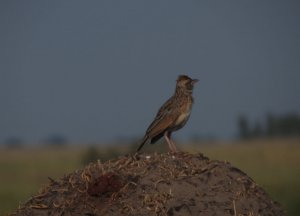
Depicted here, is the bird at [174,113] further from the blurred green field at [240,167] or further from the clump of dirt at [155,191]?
the blurred green field at [240,167]

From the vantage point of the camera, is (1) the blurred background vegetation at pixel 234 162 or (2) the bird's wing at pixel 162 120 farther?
(1) the blurred background vegetation at pixel 234 162

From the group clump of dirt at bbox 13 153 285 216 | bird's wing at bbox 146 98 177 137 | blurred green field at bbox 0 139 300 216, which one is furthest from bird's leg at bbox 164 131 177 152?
blurred green field at bbox 0 139 300 216

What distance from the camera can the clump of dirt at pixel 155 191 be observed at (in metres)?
13.2

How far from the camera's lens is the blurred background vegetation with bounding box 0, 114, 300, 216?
4303 centimetres

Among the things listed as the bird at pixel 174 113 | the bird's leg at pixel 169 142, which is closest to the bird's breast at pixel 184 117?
the bird at pixel 174 113

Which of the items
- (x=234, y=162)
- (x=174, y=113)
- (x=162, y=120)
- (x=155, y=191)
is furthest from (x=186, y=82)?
(x=234, y=162)

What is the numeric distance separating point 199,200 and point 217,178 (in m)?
0.71

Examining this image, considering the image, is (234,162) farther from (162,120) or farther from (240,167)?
(162,120)

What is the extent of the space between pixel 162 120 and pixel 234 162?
6453 cm

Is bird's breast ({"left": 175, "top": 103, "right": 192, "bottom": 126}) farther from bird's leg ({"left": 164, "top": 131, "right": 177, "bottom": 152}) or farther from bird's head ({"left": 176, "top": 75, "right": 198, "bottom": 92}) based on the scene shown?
bird's head ({"left": 176, "top": 75, "right": 198, "bottom": 92})

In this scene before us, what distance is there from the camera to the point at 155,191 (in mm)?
13320

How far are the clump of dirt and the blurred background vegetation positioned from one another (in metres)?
0.75

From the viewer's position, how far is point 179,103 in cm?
1648

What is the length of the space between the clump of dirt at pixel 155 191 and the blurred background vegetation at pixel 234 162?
0.75 metres
